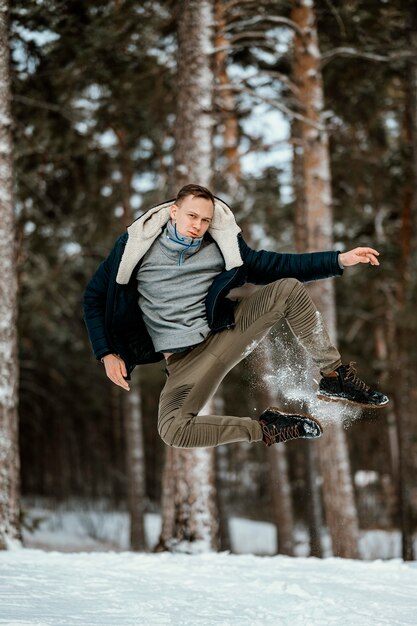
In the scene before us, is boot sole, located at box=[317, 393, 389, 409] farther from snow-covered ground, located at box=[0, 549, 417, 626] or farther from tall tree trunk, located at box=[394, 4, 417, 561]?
tall tree trunk, located at box=[394, 4, 417, 561]

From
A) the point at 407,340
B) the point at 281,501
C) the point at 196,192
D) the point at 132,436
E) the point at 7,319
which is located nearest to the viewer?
the point at 196,192

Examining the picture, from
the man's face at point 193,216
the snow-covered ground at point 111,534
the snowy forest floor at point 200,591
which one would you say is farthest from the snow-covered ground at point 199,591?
the snow-covered ground at point 111,534

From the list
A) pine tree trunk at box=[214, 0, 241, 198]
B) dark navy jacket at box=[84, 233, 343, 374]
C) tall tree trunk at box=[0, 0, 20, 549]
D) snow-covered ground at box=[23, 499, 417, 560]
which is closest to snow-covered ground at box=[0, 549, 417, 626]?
→ tall tree trunk at box=[0, 0, 20, 549]

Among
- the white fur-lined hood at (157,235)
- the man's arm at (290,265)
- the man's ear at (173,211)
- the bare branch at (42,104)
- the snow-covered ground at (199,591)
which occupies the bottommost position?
the snow-covered ground at (199,591)

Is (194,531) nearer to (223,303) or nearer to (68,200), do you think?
(223,303)

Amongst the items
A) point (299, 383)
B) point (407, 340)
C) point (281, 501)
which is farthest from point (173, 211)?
point (407, 340)

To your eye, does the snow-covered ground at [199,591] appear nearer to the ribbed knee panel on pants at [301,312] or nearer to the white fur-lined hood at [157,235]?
the ribbed knee panel on pants at [301,312]

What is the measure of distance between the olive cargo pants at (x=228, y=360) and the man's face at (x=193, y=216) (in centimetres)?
57

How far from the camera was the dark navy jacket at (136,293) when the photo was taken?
459 cm

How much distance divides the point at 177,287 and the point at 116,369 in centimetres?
62

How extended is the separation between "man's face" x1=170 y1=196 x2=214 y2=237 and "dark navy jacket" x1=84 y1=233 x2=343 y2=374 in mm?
319

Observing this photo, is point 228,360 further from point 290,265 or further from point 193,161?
point 193,161

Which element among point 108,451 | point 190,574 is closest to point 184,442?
point 190,574

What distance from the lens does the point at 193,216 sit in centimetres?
Answer: 444
